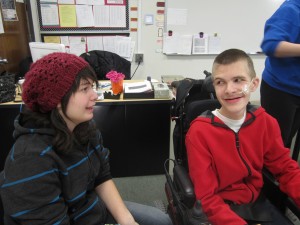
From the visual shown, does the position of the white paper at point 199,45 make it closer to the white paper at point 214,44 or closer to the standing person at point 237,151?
the white paper at point 214,44

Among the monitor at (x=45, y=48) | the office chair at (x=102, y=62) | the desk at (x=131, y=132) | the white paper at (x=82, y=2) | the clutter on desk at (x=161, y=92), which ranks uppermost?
the white paper at (x=82, y=2)

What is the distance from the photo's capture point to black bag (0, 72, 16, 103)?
71.7 inches

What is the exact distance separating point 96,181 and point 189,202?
419 mm

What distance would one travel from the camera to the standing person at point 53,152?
2.54 feet

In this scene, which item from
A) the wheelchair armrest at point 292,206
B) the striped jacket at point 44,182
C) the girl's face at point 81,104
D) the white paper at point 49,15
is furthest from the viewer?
the white paper at point 49,15

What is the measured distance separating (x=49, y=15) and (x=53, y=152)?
2.90 meters

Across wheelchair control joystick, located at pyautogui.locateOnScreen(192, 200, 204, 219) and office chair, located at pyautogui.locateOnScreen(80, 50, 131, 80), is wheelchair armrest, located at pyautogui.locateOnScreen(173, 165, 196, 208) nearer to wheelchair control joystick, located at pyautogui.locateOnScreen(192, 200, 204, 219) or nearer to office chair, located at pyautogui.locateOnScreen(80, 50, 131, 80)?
wheelchair control joystick, located at pyautogui.locateOnScreen(192, 200, 204, 219)

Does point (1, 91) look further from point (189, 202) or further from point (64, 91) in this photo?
point (189, 202)

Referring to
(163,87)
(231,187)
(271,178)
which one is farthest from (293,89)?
(163,87)

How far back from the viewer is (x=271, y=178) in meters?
1.19

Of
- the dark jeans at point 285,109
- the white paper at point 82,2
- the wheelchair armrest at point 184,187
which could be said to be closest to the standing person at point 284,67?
the dark jeans at point 285,109

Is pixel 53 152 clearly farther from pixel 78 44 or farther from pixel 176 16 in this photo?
pixel 176 16

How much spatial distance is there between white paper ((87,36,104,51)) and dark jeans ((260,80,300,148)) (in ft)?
7.79

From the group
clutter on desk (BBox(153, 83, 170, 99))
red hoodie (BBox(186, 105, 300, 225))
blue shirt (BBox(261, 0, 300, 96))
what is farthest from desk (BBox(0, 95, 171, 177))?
red hoodie (BBox(186, 105, 300, 225))
